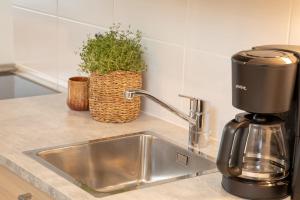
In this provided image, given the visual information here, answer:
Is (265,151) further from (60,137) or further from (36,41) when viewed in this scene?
(36,41)

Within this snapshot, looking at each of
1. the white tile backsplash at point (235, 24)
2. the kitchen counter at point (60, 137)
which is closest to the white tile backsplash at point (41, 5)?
the kitchen counter at point (60, 137)

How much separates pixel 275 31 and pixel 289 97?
1.09 ft

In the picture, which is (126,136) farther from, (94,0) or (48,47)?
(48,47)

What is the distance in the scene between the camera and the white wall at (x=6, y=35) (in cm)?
303

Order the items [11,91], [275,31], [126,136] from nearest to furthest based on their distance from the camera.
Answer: [275,31] → [126,136] → [11,91]

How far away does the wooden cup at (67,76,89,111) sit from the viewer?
7.55 ft

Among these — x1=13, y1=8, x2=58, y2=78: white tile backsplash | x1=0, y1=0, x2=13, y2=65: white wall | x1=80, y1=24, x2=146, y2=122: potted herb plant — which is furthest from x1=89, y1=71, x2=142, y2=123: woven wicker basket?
x1=0, y1=0, x2=13, y2=65: white wall

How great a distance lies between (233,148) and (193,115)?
1.71 feet

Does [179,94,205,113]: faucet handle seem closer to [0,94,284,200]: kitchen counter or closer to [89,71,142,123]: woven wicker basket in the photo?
[0,94,284,200]: kitchen counter

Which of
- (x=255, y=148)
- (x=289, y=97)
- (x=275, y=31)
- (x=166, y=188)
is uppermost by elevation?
(x=275, y=31)

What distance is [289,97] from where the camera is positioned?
1513 millimetres

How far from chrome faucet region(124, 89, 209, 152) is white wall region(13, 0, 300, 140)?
5cm

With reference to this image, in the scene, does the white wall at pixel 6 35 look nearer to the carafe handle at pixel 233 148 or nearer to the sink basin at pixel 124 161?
the sink basin at pixel 124 161

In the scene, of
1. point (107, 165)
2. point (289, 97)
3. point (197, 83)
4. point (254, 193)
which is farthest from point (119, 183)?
point (289, 97)
